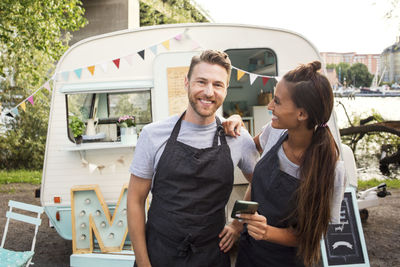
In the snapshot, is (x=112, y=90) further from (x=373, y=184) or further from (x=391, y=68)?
(x=391, y=68)

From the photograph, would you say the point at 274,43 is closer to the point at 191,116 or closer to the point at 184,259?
the point at 191,116

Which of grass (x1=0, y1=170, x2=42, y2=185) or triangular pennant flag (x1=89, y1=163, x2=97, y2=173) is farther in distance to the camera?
grass (x1=0, y1=170, x2=42, y2=185)

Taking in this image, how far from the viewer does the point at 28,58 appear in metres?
8.41

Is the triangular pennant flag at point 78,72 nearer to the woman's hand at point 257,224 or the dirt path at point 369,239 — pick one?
the dirt path at point 369,239

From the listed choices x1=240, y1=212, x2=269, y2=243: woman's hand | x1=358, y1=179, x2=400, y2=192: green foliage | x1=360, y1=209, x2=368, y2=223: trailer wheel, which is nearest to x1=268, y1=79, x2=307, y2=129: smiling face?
x1=240, y1=212, x2=269, y2=243: woman's hand

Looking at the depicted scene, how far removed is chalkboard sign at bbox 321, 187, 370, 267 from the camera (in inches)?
164

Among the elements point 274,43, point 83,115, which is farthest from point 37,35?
point 274,43

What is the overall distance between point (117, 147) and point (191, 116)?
2.72 m

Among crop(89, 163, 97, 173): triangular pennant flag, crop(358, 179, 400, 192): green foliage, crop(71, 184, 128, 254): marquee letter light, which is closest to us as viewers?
crop(71, 184, 128, 254): marquee letter light

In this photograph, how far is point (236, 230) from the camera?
2.00m

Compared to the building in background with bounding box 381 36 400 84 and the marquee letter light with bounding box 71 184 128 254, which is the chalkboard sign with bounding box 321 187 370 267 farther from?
the building in background with bounding box 381 36 400 84

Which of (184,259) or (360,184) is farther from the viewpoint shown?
(360,184)

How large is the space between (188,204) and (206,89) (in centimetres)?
56

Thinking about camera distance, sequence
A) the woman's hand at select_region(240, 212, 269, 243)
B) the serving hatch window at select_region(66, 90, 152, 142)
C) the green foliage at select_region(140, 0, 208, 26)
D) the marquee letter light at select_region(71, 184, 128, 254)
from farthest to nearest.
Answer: the green foliage at select_region(140, 0, 208, 26)
the serving hatch window at select_region(66, 90, 152, 142)
the marquee letter light at select_region(71, 184, 128, 254)
the woman's hand at select_region(240, 212, 269, 243)
